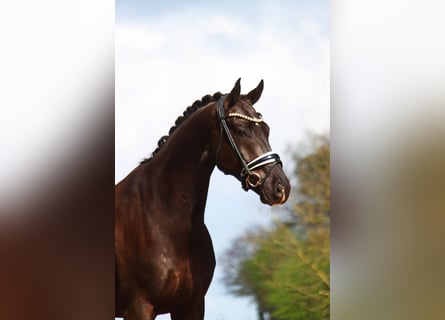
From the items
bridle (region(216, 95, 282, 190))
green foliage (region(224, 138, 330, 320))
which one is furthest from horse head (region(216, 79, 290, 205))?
green foliage (region(224, 138, 330, 320))

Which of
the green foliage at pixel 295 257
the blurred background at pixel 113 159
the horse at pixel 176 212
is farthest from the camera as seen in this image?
the green foliage at pixel 295 257

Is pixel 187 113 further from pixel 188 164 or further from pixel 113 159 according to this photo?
pixel 113 159

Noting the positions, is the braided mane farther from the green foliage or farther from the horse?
the green foliage

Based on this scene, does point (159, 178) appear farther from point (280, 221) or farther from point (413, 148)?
point (413, 148)

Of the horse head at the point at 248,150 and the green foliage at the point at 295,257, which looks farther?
the green foliage at the point at 295,257

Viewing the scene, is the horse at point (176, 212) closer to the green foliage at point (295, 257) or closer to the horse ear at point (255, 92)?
the horse ear at point (255, 92)

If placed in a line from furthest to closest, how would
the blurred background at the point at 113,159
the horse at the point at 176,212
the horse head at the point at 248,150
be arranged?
the horse at the point at 176,212 < the horse head at the point at 248,150 < the blurred background at the point at 113,159

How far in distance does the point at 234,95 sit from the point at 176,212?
49cm

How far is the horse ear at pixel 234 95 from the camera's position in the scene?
2491 mm

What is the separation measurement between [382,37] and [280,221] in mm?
1009

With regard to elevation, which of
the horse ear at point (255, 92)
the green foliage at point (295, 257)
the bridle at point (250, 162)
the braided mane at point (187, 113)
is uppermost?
the horse ear at point (255, 92)

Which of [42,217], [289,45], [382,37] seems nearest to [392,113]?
[382,37]

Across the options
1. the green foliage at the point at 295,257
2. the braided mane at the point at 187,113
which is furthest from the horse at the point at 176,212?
the green foliage at the point at 295,257

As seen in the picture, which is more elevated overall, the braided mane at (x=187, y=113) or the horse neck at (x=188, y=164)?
the braided mane at (x=187, y=113)
